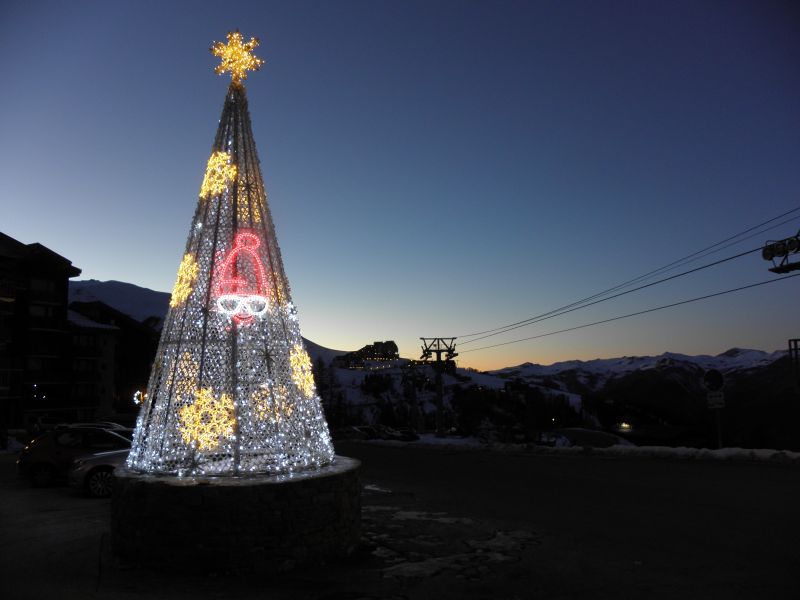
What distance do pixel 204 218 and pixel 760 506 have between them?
9.80 metres

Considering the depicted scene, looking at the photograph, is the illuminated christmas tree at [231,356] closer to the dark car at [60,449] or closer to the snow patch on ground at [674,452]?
the dark car at [60,449]

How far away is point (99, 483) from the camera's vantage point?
39.5ft

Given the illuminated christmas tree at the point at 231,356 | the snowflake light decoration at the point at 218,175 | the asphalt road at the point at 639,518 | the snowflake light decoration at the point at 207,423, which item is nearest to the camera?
the asphalt road at the point at 639,518

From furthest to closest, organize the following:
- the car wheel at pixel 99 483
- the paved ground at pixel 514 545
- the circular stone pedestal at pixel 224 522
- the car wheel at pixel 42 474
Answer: the car wheel at pixel 42 474 < the car wheel at pixel 99 483 < the circular stone pedestal at pixel 224 522 < the paved ground at pixel 514 545

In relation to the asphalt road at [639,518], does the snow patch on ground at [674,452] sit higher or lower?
higher

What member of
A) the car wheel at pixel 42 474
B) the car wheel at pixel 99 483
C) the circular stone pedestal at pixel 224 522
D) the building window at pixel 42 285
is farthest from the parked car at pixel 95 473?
the building window at pixel 42 285

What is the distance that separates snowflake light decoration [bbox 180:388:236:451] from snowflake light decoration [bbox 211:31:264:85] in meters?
4.72

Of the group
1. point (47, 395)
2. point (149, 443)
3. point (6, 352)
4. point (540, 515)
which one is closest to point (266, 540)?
point (149, 443)

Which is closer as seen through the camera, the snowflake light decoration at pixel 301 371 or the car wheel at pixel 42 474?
the snowflake light decoration at pixel 301 371

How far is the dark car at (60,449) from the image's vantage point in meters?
13.7

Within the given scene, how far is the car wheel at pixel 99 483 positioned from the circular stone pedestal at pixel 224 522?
589cm

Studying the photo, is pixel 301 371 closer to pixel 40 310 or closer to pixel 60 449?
pixel 60 449

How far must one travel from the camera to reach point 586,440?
26547mm

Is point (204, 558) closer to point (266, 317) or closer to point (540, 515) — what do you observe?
point (266, 317)
